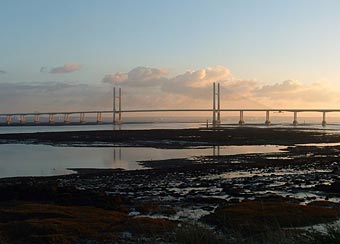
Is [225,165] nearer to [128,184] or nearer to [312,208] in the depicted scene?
[128,184]

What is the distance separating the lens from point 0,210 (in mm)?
14211

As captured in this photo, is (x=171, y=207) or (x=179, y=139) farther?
(x=179, y=139)

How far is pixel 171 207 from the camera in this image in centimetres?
1538

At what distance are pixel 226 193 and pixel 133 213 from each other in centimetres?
492

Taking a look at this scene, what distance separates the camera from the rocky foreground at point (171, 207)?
11070 mm

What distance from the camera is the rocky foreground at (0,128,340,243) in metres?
11.1

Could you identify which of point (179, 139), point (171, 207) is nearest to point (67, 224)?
point (171, 207)

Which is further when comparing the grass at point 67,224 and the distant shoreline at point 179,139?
the distant shoreline at point 179,139

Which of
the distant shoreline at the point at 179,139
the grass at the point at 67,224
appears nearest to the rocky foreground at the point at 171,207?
the grass at the point at 67,224

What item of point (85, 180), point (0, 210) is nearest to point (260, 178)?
point (85, 180)

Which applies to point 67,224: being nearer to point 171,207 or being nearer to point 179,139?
point 171,207

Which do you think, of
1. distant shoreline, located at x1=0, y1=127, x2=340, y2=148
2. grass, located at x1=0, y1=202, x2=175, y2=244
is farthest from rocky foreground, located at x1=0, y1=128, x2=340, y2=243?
distant shoreline, located at x1=0, y1=127, x2=340, y2=148

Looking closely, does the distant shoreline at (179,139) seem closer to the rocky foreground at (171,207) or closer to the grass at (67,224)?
the rocky foreground at (171,207)

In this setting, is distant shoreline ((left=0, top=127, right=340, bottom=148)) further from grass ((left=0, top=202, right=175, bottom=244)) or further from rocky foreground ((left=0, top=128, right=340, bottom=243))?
grass ((left=0, top=202, right=175, bottom=244))
